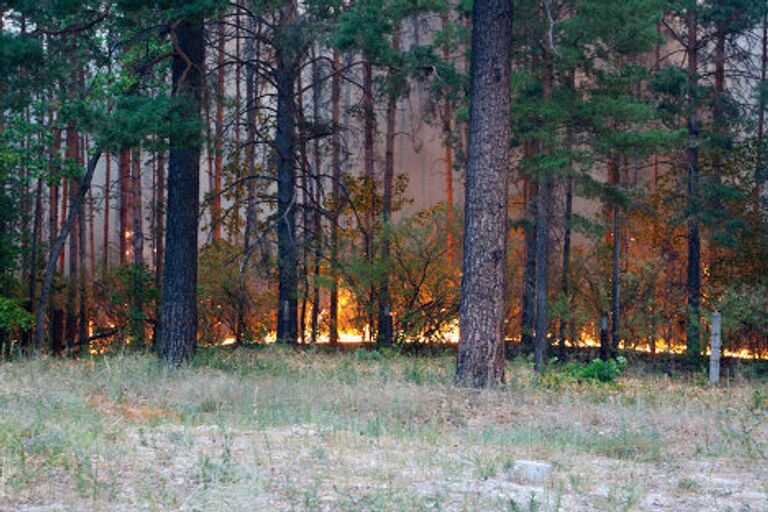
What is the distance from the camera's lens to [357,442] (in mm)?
9273

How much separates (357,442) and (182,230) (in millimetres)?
8332

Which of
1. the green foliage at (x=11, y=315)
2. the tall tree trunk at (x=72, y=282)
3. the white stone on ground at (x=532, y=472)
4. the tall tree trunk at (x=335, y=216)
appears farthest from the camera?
the tall tree trunk at (x=72, y=282)

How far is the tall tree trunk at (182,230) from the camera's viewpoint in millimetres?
16641

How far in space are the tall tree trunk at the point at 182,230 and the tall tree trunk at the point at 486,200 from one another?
4.86m

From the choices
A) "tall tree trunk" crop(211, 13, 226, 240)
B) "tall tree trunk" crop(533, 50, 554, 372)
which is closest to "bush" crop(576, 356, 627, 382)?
"tall tree trunk" crop(533, 50, 554, 372)

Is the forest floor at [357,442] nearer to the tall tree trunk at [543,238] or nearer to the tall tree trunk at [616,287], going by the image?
the tall tree trunk at [543,238]

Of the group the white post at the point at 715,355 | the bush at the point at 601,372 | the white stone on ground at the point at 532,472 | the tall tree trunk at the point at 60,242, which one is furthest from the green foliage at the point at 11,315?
the white stone on ground at the point at 532,472

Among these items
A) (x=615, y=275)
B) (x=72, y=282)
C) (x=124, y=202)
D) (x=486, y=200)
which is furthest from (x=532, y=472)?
(x=124, y=202)

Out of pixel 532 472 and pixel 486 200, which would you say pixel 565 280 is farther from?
pixel 532 472

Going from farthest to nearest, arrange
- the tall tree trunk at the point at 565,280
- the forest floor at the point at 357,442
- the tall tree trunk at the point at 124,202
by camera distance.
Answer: the tall tree trunk at the point at 124,202 → the tall tree trunk at the point at 565,280 → the forest floor at the point at 357,442

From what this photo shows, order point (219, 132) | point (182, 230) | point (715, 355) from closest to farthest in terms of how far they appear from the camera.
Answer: point (182, 230) → point (715, 355) → point (219, 132)

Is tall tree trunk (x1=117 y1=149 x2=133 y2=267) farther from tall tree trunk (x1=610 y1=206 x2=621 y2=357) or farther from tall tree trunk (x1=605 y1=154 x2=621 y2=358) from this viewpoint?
tall tree trunk (x1=610 y1=206 x2=621 y2=357)

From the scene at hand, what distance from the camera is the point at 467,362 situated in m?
14.2

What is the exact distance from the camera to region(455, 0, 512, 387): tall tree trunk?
1391 cm
